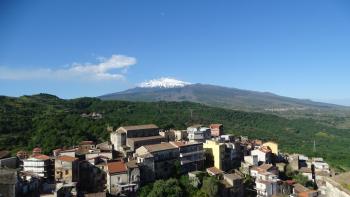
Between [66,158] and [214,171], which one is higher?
[66,158]

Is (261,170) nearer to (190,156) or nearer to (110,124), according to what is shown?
(190,156)

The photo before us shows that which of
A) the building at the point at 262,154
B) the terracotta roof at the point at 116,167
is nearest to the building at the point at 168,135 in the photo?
the building at the point at 262,154

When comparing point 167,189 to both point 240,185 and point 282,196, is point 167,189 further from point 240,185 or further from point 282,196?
point 282,196

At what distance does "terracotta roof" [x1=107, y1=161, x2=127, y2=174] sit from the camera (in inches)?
1109

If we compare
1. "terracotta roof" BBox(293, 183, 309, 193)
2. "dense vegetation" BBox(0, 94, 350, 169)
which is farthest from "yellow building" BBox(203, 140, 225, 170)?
"dense vegetation" BBox(0, 94, 350, 169)

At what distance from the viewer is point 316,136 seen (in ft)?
281

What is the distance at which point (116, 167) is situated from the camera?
28.7 m

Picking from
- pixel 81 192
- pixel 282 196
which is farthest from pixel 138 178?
pixel 282 196

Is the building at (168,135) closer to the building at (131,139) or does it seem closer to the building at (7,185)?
the building at (131,139)

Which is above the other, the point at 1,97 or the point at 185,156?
the point at 1,97

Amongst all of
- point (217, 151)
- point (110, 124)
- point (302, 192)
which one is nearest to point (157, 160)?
point (217, 151)

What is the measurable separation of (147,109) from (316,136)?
39181mm

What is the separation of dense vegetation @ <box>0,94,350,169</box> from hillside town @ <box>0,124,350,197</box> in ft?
22.5

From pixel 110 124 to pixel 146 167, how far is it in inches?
703
